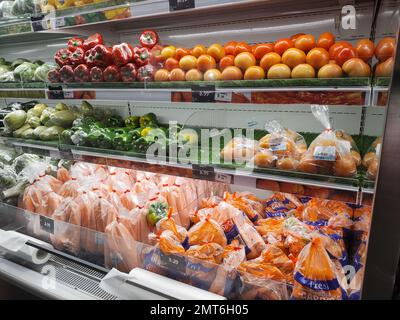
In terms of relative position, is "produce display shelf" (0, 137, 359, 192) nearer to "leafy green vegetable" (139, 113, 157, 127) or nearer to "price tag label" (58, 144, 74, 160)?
"price tag label" (58, 144, 74, 160)

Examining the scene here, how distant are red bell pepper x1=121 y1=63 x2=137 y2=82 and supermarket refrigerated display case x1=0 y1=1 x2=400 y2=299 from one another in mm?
70

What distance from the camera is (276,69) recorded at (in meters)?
1.04

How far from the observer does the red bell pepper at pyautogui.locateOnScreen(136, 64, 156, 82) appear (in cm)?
133

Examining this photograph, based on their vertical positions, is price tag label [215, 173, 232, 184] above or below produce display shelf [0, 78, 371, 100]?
below

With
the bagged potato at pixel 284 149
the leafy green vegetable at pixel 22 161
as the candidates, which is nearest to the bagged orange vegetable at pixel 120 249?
the bagged potato at pixel 284 149

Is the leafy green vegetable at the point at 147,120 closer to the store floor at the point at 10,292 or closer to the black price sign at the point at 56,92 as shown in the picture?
the black price sign at the point at 56,92

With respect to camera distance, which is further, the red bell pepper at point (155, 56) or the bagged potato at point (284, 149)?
the red bell pepper at point (155, 56)

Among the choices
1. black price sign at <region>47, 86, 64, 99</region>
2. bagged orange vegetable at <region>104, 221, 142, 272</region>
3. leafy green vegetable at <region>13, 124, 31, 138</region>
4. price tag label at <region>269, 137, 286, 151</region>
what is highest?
black price sign at <region>47, 86, 64, 99</region>

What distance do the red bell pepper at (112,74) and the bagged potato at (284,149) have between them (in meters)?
0.77

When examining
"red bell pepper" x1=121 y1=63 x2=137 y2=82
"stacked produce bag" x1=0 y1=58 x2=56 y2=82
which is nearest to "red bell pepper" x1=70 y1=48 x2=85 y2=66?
"red bell pepper" x1=121 y1=63 x2=137 y2=82

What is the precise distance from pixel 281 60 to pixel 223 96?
0.25 meters

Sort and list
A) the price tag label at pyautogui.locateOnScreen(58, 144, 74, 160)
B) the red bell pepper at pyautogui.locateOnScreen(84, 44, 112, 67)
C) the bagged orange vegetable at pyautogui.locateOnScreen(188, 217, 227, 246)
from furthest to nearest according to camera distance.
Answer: the price tag label at pyautogui.locateOnScreen(58, 144, 74, 160), the red bell pepper at pyautogui.locateOnScreen(84, 44, 112, 67), the bagged orange vegetable at pyautogui.locateOnScreen(188, 217, 227, 246)

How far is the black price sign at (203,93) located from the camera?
1.12 m
